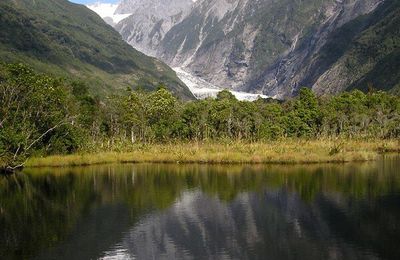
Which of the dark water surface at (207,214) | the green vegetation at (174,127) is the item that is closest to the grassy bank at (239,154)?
the green vegetation at (174,127)

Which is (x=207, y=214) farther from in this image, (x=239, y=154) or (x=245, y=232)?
(x=239, y=154)

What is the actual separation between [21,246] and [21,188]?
29720 mm

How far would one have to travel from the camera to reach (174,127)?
122 meters

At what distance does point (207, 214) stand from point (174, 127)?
7334cm

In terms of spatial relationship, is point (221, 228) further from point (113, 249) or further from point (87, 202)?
point (87, 202)

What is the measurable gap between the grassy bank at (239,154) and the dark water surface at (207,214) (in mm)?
5850

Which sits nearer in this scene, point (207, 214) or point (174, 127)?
point (207, 214)

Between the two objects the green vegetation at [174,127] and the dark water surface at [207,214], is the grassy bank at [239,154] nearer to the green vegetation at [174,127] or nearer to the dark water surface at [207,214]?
the green vegetation at [174,127]

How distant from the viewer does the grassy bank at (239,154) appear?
84938mm

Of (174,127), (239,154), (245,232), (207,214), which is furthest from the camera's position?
(174,127)

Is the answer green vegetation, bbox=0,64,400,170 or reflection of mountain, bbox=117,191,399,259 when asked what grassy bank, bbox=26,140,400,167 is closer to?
green vegetation, bbox=0,64,400,170

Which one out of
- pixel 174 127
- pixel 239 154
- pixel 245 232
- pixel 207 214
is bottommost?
pixel 245 232

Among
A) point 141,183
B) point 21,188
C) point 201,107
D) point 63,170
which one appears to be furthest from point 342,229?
point 201,107

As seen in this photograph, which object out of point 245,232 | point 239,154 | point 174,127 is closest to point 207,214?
point 245,232
